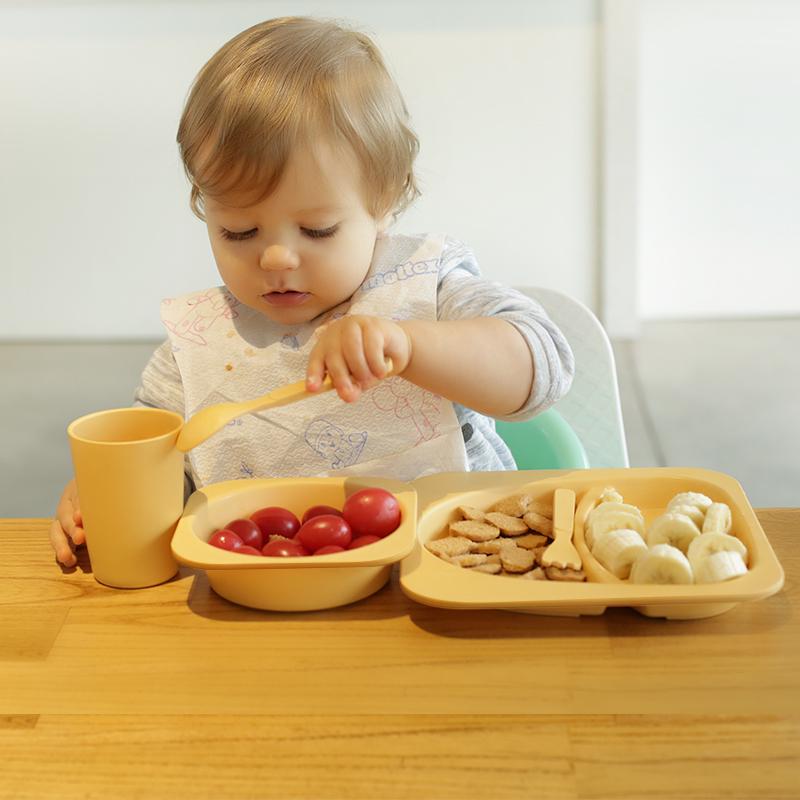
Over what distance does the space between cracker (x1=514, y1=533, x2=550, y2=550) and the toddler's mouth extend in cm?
39

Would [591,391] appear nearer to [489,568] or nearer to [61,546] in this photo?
[489,568]

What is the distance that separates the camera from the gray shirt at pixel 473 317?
40.8 inches

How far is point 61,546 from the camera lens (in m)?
0.90

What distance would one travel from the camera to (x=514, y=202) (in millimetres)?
3197

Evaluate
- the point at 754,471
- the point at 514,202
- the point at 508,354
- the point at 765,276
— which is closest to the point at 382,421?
the point at 508,354

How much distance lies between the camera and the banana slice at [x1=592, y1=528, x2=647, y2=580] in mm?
797

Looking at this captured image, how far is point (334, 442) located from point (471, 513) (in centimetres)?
33

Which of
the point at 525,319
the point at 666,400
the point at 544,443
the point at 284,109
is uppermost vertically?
the point at 284,109

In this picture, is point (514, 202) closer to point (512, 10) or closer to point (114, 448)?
point (512, 10)

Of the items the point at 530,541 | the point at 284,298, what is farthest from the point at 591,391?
the point at 530,541

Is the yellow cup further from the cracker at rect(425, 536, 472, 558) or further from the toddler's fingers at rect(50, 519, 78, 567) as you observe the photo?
the cracker at rect(425, 536, 472, 558)

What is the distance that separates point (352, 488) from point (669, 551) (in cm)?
27

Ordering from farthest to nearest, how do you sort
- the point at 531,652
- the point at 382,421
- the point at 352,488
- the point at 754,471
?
the point at 754,471, the point at 382,421, the point at 352,488, the point at 531,652

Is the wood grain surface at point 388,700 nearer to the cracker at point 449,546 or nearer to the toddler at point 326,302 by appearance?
the cracker at point 449,546
